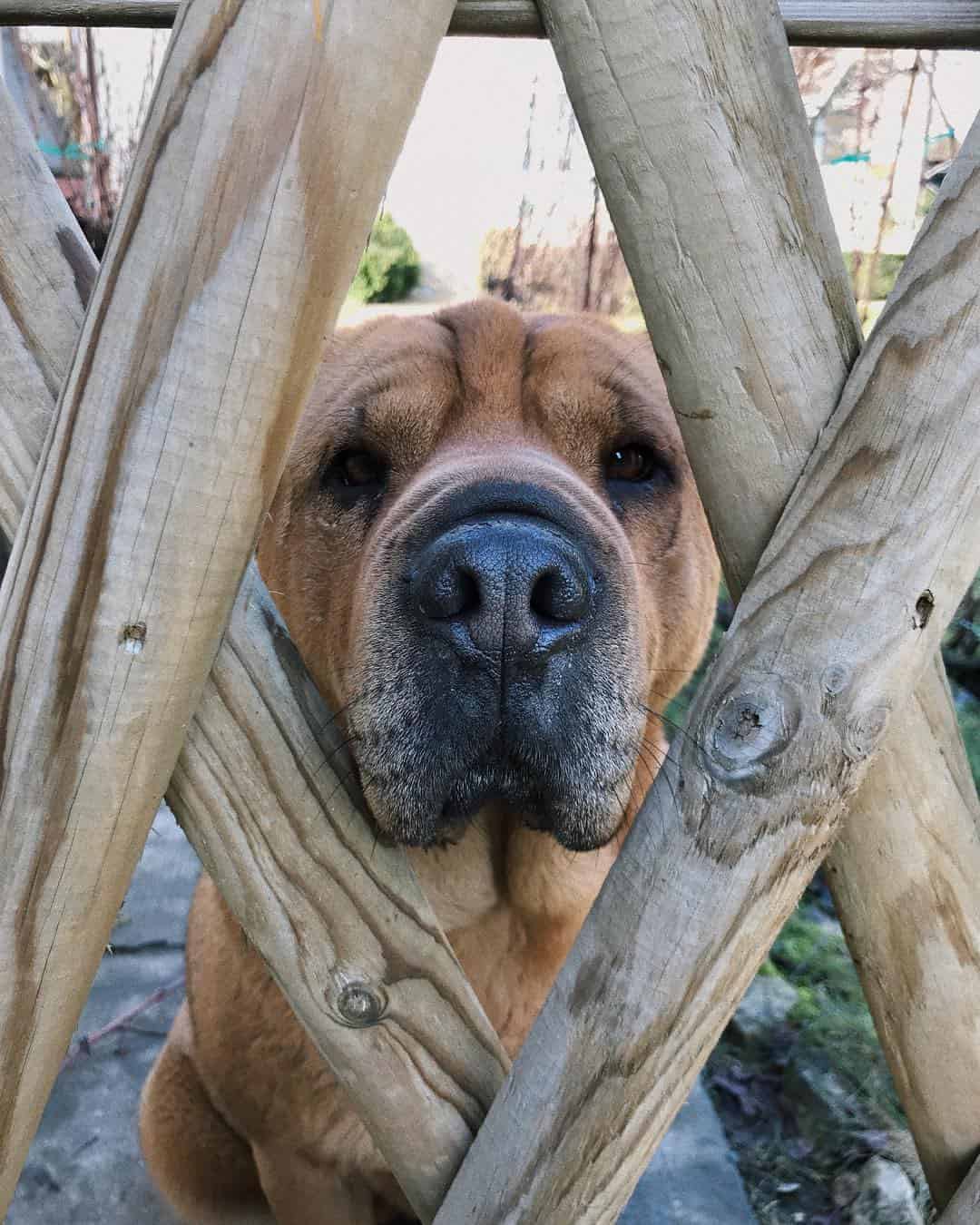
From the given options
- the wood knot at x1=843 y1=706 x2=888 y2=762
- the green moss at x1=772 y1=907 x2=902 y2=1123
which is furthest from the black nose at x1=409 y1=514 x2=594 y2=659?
the green moss at x1=772 y1=907 x2=902 y2=1123

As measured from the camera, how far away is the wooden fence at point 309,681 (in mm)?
1214

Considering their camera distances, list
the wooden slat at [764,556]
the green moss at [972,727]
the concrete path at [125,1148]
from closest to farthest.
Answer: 1. the wooden slat at [764,556]
2. the concrete path at [125,1148]
3. the green moss at [972,727]

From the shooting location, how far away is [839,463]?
4.32ft

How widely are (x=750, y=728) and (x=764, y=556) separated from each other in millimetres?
223

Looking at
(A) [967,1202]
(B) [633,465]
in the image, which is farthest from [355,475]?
(A) [967,1202]

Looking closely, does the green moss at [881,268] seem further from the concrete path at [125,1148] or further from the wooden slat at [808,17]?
the wooden slat at [808,17]

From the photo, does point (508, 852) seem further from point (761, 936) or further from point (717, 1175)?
point (717, 1175)

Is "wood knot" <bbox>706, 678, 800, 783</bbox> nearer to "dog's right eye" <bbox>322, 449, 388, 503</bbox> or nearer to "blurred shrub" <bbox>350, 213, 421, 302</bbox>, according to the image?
"dog's right eye" <bbox>322, 449, 388, 503</bbox>

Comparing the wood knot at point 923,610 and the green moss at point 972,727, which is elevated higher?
the wood knot at point 923,610

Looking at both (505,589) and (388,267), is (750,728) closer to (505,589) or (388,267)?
(505,589)

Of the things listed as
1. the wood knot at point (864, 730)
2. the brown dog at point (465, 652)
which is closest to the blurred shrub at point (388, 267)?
the brown dog at point (465, 652)

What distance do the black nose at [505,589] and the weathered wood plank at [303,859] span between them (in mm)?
315

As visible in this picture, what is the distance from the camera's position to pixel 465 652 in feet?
5.67

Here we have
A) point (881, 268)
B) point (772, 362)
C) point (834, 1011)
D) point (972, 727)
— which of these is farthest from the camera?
point (881, 268)
